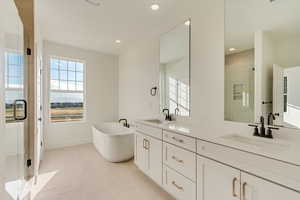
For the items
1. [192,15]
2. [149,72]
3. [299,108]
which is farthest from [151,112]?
[299,108]

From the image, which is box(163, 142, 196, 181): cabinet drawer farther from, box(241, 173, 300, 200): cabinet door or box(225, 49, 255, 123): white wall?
box(225, 49, 255, 123): white wall

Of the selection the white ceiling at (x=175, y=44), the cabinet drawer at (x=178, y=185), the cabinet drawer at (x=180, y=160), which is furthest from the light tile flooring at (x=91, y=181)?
the white ceiling at (x=175, y=44)

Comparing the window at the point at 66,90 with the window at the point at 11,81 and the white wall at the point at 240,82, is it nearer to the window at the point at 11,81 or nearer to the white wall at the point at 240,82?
the window at the point at 11,81

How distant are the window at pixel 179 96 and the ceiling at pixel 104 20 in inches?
43.3

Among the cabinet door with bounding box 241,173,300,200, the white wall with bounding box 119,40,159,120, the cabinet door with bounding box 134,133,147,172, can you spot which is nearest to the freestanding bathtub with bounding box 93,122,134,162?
the cabinet door with bounding box 134,133,147,172

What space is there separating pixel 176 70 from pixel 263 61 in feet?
4.50

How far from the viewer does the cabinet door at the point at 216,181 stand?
117 cm

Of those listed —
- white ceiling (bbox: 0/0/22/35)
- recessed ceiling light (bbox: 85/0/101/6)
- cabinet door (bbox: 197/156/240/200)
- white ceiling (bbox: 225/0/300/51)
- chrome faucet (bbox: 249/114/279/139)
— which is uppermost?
recessed ceiling light (bbox: 85/0/101/6)

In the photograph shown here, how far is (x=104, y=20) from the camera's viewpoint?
8.84ft

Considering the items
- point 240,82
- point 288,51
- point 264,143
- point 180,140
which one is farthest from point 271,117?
point 180,140

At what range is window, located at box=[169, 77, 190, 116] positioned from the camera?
246 cm

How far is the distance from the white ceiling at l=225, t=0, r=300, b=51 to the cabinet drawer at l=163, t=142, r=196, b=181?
1.38 meters

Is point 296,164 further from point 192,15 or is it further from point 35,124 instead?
point 35,124

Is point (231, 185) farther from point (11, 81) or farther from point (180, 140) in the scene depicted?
point (11, 81)
